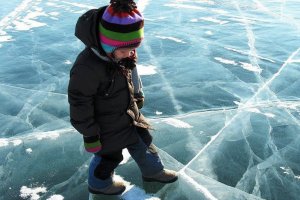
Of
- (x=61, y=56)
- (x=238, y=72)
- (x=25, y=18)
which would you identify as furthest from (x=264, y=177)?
(x=25, y=18)

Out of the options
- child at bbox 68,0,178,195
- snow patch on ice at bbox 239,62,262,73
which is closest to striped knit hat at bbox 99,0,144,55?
child at bbox 68,0,178,195

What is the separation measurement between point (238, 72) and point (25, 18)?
180 inches

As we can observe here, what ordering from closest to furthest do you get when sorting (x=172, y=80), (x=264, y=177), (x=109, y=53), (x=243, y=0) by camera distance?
1. (x=109, y=53)
2. (x=264, y=177)
3. (x=172, y=80)
4. (x=243, y=0)

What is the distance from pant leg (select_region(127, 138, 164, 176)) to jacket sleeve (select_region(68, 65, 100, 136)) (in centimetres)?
41

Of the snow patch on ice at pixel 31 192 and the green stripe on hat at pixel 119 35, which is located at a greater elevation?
the green stripe on hat at pixel 119 35

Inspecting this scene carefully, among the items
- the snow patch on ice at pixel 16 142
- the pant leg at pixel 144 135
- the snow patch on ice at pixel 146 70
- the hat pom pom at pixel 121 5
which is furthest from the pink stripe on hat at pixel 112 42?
the snow patch on ice at pixel 146 70

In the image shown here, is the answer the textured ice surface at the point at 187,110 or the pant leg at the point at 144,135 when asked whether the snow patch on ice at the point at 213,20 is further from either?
the pant leg at the point at 144,135

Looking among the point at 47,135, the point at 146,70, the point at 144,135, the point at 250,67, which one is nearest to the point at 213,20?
the point at 250,67

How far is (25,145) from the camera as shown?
3.19 metres

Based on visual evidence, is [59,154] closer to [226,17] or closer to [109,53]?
[109,53]

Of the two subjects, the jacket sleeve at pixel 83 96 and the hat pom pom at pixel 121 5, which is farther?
the jacket sleeve at pixel 83 96

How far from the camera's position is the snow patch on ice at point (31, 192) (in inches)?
102

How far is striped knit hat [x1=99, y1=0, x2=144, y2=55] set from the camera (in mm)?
1963

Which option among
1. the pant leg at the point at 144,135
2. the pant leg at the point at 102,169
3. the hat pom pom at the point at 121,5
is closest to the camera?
the hat pom pom at the point at 121,5
